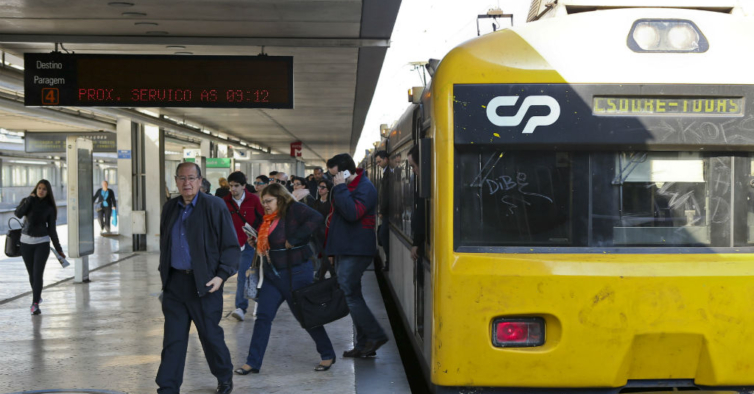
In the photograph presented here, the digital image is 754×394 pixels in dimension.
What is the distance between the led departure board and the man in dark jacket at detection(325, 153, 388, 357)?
2.51 metres

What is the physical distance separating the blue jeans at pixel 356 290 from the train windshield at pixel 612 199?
2.52 m

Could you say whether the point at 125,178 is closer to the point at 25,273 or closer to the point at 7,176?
the point at 25,273

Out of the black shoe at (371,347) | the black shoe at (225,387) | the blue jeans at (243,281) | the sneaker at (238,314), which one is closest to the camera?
the black shoe at (225,387)

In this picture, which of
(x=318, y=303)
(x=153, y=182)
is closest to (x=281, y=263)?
(x=318, y=303)

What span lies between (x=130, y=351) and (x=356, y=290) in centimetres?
236

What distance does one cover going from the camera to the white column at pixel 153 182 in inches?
746

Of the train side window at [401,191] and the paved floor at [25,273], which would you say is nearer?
the train side window at [401,191]

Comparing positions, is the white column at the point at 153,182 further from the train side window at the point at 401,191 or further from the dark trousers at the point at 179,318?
the dark trousers at the point at 179,318

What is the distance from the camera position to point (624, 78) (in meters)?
4.54

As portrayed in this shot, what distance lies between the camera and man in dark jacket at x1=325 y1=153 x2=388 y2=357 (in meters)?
6.90

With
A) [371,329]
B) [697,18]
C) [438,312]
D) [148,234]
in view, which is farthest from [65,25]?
[148,234]

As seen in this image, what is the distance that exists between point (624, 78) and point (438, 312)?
1.66 metres

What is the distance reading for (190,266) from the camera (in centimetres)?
555

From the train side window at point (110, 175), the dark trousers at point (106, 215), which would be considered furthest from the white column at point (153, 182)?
the train side window at point (110, 175)
